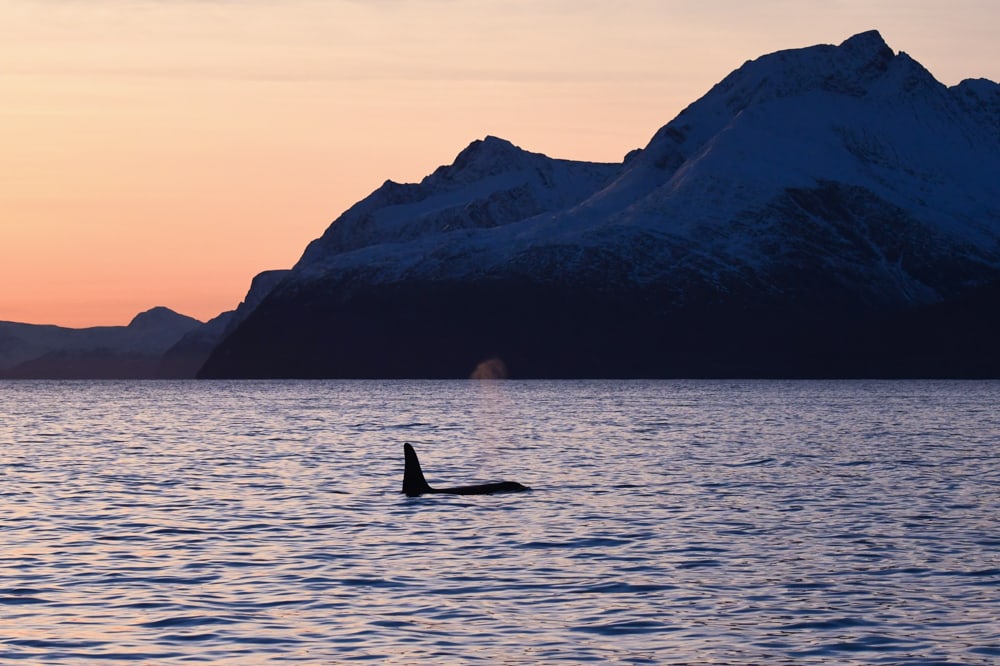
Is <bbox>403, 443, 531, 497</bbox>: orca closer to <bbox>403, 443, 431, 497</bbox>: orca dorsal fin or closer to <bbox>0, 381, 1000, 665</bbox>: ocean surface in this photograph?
<bbox>403, 443, 431, 497</bbox>: orca dorsal fin

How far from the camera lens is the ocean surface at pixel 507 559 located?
2931 cm

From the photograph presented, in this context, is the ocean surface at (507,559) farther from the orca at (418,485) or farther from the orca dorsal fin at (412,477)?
the orca dorsal fin at (412,477)

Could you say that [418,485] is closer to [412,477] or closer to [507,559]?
[412,477]

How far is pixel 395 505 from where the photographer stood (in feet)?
185

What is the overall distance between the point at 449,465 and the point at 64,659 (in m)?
54.3

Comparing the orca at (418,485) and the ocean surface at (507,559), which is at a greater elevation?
the orca at (418,485)

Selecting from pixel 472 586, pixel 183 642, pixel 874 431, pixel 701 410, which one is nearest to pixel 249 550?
pixel 472 586

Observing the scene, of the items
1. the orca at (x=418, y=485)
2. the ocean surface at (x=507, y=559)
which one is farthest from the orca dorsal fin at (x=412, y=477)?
the ocean surface at (x=507, y=559)

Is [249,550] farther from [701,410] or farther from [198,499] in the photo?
[701,410]

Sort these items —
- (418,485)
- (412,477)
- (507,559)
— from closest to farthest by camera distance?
(507,559), (412,477), (418,485)

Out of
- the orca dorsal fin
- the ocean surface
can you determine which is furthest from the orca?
the ocean surface

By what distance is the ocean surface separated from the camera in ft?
96.2

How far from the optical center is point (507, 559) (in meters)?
40.8

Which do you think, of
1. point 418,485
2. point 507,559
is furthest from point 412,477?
point 507,559
